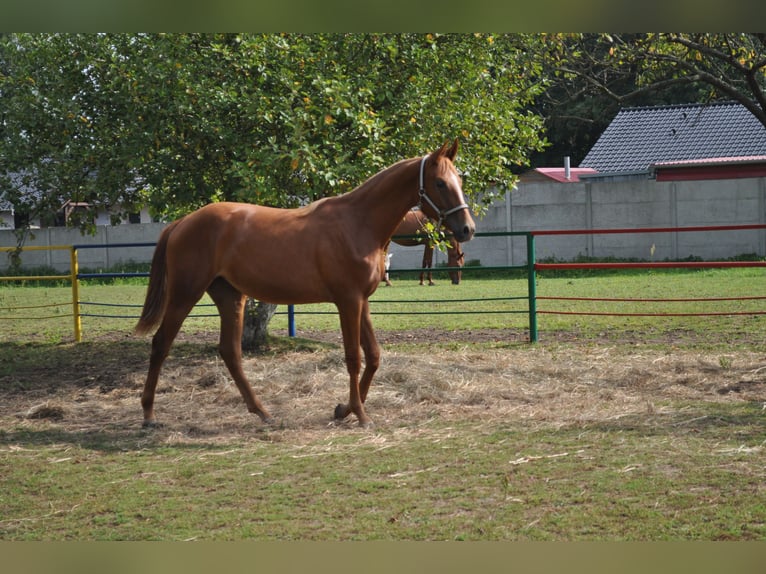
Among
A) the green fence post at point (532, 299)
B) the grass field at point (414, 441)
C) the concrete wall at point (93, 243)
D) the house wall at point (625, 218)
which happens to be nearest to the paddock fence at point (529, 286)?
the green fence post at point (532, 299)

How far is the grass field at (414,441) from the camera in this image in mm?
3957

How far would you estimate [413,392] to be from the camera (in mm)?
7207

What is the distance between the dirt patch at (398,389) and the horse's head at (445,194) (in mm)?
1453

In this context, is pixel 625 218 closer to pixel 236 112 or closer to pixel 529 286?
pixel 529 286

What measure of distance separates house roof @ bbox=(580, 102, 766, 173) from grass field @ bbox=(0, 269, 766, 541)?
18.7m

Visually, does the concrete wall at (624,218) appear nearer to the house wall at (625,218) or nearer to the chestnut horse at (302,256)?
the house wall at (625,218)

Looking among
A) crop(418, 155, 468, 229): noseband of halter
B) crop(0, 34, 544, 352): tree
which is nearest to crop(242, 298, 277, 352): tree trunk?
crop(0, 34, 544, 352): tree

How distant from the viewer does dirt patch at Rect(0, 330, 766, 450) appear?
636 centimetres

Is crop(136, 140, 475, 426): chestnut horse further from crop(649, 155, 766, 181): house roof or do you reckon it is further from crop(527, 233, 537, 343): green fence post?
crop(649, 155, 766, 181): house roof

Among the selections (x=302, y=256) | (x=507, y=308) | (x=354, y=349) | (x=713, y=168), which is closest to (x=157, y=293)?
(x=302, y=256)

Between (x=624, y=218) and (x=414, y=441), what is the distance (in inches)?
610

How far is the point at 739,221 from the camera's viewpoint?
60.7 feet

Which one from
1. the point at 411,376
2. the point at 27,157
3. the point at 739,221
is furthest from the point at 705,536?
the point at 739,221

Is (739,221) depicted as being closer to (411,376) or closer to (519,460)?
(411,376)
